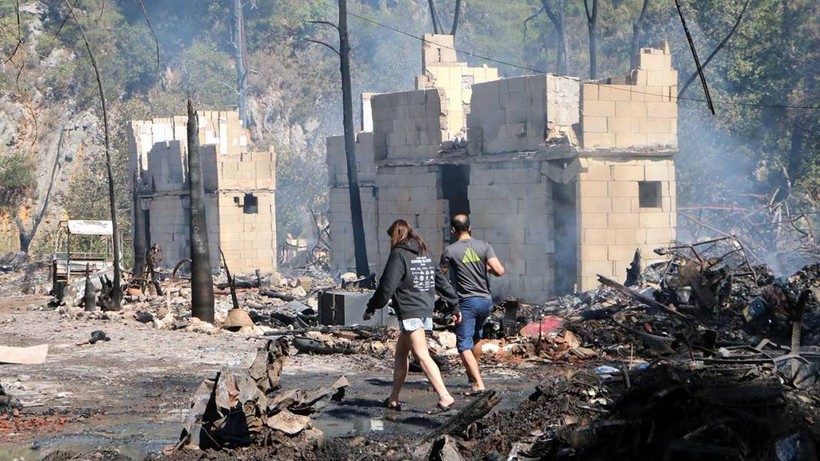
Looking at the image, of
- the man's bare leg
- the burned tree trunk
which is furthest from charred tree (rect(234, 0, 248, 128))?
the man's bare leg

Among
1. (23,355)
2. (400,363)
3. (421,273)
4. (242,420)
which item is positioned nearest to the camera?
(242,420)

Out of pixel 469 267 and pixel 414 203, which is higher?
pixel 414 203

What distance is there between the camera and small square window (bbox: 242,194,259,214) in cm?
3125

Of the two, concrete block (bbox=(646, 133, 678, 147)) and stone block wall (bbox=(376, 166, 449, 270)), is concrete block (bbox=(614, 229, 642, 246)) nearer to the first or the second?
concrete block (bbox=(646, 133, 678, 147))

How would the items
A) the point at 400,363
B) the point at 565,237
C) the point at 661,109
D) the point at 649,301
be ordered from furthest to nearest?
the point at 661,109 < the point at 565,237 < the point at 649,301 < the point at 400,363

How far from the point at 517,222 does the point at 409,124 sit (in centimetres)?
389

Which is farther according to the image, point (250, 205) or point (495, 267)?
point (250, 205)

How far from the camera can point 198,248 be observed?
55.6 ft

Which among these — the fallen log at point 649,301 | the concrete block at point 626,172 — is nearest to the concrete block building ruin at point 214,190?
the concrete block at point 626,172

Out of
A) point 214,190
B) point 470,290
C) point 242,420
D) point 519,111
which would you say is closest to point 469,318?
point 470,290

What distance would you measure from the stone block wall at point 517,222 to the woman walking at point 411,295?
10.2 metres

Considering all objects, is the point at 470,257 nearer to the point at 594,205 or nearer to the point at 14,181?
the point at 594,205

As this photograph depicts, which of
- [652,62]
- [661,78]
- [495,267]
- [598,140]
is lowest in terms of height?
[495,267]

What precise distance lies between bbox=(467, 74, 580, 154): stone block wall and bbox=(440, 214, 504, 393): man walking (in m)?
9.52
